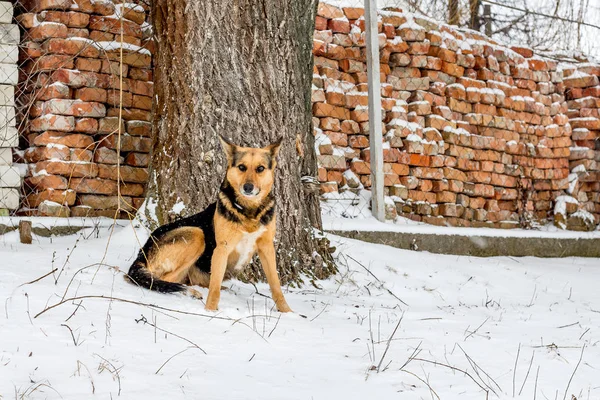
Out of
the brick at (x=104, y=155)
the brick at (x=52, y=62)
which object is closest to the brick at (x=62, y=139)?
the brick at (x=104, y=155)

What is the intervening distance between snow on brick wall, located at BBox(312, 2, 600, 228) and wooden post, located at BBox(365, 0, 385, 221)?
0.37 meters

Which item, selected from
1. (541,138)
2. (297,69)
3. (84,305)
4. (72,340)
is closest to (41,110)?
(297,69)

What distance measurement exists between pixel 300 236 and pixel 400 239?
1829mm

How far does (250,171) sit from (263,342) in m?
1.01

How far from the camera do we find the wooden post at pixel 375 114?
22.1ft

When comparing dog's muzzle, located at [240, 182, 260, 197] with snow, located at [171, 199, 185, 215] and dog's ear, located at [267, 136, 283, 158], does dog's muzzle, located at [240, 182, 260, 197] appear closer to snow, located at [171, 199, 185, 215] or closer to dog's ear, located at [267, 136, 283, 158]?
dog's ear, located at [267, 136, 283, 158]

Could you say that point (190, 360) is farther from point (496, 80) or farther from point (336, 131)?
point (496, 80)

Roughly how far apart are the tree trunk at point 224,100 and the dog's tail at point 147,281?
769mm

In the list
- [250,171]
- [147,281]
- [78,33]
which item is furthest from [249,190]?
[78,33]

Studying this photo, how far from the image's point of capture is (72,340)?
106 inches

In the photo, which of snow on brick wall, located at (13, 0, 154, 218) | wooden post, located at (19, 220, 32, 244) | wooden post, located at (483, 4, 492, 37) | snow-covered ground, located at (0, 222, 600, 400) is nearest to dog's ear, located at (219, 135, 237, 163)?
snow-covered ground, located at (0, 222, 600, 400)

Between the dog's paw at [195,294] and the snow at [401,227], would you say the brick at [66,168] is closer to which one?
the snow at [401,227]

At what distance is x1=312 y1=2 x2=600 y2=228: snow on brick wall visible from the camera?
708 cm

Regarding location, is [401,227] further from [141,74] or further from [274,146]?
[274,146]
